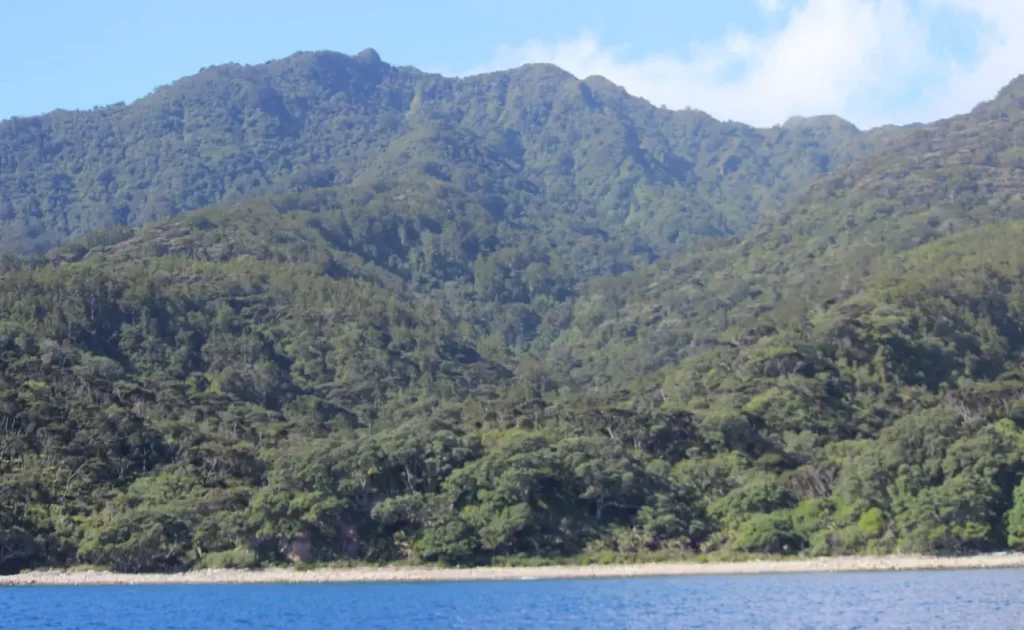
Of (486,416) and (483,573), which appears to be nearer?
(483,573)

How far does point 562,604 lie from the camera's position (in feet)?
198

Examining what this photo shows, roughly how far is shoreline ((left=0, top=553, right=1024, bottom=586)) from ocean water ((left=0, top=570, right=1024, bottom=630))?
12.0 ft

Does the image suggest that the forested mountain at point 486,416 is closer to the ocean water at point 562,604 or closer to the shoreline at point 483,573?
the shoreline at point 483,573

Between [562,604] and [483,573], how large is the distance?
79.3 ft

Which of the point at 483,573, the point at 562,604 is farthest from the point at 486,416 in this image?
the point at 562,604

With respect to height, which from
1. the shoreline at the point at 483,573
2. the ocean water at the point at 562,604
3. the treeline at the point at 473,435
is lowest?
the shoreline at the point at 483,573

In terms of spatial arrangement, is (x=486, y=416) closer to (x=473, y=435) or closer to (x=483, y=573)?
(x=473, y=435)

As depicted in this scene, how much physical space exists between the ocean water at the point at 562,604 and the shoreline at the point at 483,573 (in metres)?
3.65

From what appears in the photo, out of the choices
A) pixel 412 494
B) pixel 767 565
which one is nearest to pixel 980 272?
pixel 767 565

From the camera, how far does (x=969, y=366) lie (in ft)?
416

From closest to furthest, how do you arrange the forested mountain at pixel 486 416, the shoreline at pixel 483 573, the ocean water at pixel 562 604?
the ocean water at pixel 562 604, the shoreline at pixel 483 573, the forested mountain at pixel 486 416

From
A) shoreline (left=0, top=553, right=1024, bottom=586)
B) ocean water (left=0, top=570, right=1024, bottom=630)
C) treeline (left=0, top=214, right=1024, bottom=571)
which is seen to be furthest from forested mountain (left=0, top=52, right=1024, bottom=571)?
ocean water (left=0, top=570, right=1024, bottom=630)

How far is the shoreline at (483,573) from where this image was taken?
268ft

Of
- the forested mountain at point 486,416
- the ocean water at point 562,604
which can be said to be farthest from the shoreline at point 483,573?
the ocean water at point 562,604
